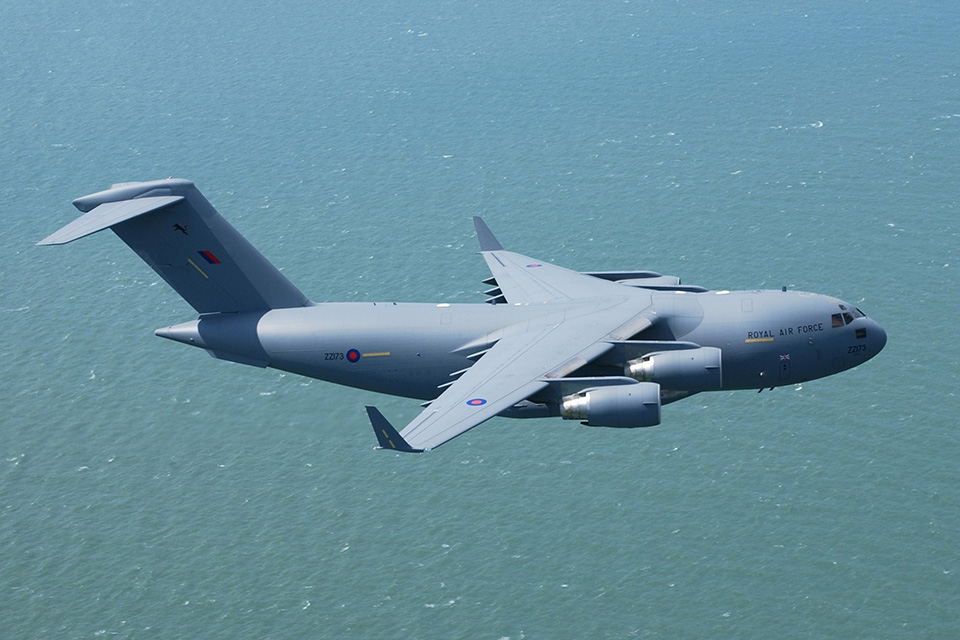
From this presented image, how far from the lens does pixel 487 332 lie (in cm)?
4747

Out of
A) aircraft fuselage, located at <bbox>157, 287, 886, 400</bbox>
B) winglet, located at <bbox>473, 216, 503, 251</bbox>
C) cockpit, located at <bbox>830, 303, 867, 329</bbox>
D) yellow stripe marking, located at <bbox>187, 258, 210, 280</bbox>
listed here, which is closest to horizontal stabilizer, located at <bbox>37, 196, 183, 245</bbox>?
→ yellow stripe marking, located at <bbox>187, 258, 210, 280</bbox>

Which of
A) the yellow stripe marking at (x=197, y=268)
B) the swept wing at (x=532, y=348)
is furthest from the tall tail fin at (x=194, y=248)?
the swept wing at (x=532, y=348)

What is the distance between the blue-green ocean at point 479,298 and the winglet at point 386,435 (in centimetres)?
2013

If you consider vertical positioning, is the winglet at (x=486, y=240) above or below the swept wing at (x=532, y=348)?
above

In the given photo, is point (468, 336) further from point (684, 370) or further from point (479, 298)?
point (479, 298)

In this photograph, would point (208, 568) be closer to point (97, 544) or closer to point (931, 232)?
point (97, 544)

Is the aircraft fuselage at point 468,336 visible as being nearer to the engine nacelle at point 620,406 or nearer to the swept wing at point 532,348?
the swept wing at point 532,348

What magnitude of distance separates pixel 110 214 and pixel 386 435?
1381cm

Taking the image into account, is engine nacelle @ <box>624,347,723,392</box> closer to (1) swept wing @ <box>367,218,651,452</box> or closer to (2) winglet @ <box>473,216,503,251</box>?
(1) swept wing @ <box>367,218,651,452</box>

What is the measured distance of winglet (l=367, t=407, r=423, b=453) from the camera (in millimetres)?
37469

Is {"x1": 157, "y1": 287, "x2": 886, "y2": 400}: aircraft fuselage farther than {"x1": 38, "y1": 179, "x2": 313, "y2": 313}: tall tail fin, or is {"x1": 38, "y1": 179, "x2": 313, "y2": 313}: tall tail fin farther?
{"x1": 157, "y1": 287, "x2": 886, "y2": 400}: aircraft fuselage

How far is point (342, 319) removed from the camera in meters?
47.9

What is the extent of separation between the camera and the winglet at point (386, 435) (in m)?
37.5

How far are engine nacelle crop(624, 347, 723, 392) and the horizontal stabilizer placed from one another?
715 inches
